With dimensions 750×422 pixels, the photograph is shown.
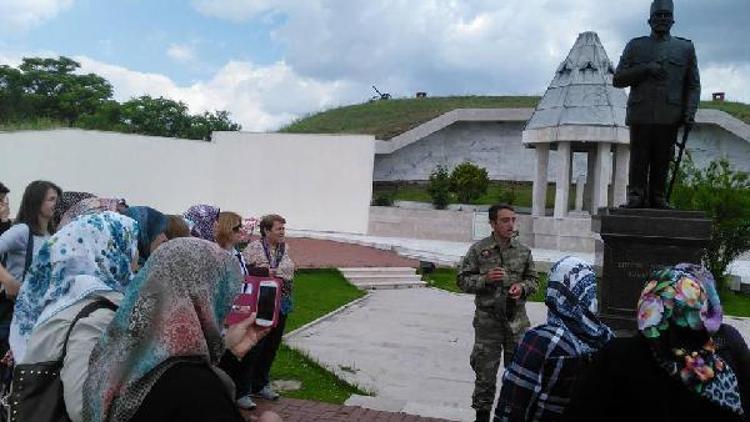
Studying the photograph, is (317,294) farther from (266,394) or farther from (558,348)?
(558,348)

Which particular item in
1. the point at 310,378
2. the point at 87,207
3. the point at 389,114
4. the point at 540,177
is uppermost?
the point at 389,114

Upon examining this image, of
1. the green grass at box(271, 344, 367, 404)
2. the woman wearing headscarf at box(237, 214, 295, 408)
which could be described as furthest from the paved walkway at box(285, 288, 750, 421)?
the woman wearing headscarf at box(237, 214, 295, 408)

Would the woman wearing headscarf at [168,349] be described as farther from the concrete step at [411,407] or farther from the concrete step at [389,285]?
the concrete step at [389,285]

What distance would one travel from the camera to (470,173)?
25672 millimetres

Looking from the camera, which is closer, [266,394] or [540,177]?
[266,394]

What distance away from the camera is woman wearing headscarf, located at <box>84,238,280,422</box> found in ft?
5.66

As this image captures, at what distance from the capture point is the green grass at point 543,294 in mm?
13135

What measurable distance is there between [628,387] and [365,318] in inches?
324

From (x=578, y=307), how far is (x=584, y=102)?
1807cm

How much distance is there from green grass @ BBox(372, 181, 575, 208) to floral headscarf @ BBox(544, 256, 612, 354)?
23186 mm

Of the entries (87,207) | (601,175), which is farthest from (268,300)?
(601,175)

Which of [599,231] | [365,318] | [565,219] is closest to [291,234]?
[565,219]

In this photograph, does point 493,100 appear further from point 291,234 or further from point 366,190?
point 291,234

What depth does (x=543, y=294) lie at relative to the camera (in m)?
14.0
